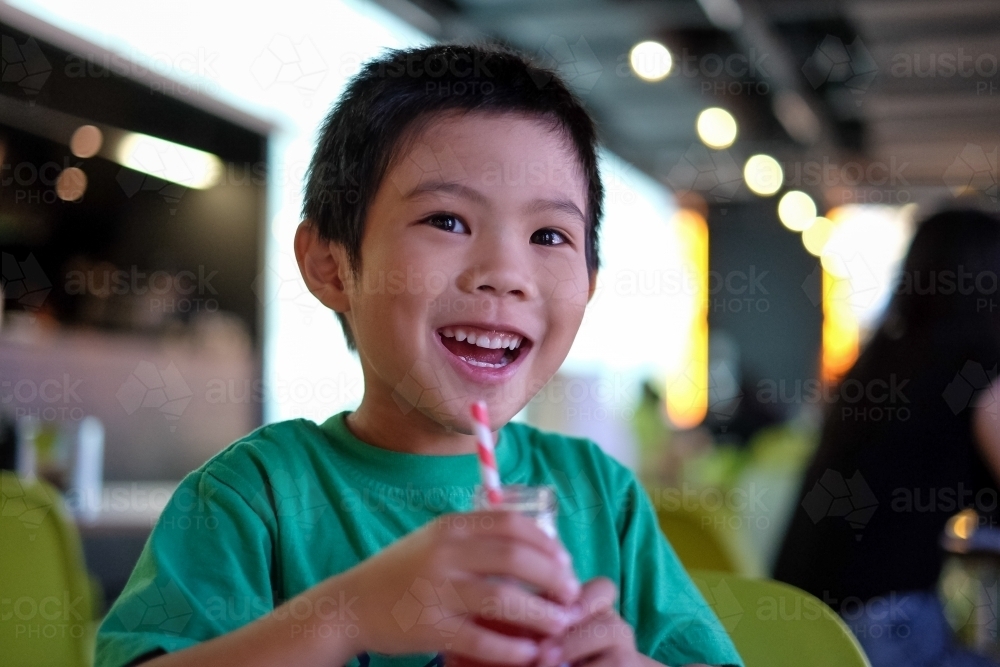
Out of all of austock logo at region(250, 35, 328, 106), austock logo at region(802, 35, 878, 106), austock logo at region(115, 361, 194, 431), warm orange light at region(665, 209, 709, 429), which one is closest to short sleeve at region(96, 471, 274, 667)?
austock logo at region(115, 361, 194, 431)

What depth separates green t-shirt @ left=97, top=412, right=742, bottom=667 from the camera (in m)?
0.81

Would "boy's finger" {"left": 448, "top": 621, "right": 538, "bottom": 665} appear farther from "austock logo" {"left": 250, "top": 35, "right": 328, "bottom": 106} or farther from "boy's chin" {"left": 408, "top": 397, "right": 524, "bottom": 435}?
"austock logo" {"left": 250, "top": 35, "right": 328, "bottom": 106}

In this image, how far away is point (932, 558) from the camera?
1974 mm

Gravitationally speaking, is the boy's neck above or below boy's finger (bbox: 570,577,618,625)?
above

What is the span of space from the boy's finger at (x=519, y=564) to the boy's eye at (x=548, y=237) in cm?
37

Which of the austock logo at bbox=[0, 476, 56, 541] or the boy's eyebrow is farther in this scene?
the austock logo at bbox=[0, 476, 56, 541]

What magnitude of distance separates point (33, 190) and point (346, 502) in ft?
10.6

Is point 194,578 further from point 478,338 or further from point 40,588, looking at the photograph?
point 40,588

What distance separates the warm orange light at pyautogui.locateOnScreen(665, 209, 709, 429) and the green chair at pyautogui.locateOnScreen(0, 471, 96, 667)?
847 cm

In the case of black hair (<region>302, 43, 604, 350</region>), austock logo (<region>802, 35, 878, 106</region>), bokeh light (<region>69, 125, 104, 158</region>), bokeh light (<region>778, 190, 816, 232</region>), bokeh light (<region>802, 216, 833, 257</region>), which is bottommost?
black hair (<region>302, 43, 604, 350</region>)

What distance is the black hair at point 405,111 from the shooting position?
1.01m

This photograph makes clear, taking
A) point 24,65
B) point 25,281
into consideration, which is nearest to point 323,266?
point 24,65

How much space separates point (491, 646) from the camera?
0.68 meters

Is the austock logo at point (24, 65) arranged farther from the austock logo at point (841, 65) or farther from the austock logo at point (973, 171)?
the austock logo at point (973, 171)
